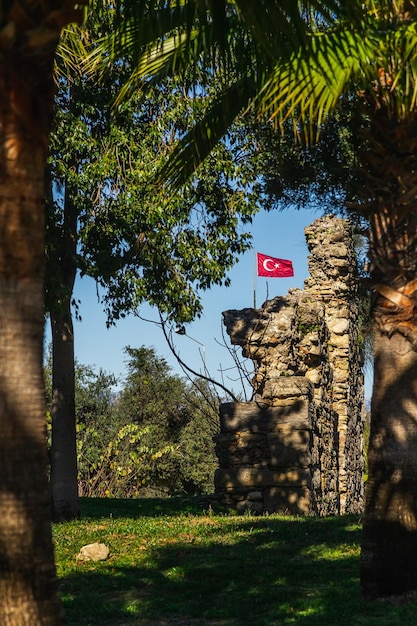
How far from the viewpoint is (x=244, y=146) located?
615 inches

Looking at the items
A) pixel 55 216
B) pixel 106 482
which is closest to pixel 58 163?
pixel 55 216

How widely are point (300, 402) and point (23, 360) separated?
1107 centimetres

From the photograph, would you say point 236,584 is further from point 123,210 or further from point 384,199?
point 123,210

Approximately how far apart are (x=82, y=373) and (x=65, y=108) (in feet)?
57.8

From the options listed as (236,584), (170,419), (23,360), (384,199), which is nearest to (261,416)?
(236,584)

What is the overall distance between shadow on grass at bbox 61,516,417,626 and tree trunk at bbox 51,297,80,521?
4163mm

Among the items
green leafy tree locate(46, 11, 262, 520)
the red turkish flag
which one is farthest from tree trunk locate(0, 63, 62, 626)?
the red turkish flag

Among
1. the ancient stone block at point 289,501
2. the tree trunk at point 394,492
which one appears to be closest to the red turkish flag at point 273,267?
the ancient stone block at point 289,501

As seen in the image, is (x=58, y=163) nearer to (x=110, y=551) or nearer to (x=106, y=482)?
(x=110, y=551)

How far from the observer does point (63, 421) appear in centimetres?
1464

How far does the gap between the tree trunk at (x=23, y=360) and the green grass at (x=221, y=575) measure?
115 inches

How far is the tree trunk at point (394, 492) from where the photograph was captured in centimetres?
696

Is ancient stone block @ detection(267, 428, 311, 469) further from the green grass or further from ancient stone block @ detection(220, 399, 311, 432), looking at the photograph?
the green grass

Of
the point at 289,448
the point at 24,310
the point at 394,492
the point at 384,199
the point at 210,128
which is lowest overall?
the point at 394,492
